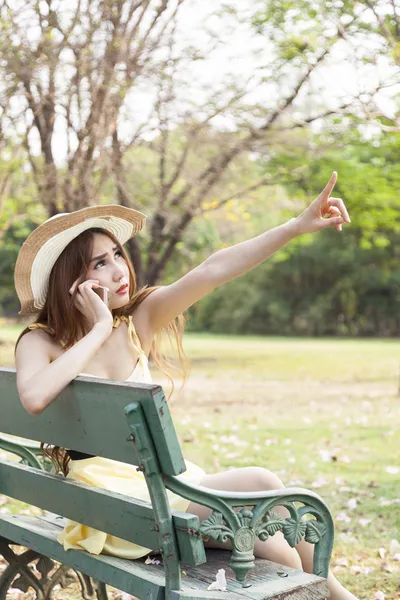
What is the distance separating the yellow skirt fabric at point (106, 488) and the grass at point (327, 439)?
5.20ft

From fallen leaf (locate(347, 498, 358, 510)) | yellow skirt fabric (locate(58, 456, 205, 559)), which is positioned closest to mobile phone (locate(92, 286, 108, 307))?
yellow skirt fabric (locate(58, 456, 205, 559))

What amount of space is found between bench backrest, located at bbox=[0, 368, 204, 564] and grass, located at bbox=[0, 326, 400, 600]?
5.27 ft

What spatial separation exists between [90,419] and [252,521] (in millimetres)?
567

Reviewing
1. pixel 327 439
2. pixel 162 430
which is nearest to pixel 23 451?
pixel 162 430

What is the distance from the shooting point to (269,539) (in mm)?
2660

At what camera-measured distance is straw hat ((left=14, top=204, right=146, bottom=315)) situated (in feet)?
9.92

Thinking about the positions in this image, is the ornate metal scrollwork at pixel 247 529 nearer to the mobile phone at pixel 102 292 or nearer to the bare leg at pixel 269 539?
the bare leg at pixel 269 539

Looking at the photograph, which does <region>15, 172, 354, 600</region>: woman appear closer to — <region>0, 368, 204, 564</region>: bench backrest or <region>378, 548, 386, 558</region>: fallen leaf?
<region>0, 368, 204, 564</region>: bench backrest

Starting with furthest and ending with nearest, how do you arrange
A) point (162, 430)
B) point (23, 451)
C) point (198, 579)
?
point (23, 451) < point (198, 579) < point (162, 430)

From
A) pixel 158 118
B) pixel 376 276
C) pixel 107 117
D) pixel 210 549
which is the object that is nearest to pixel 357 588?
pixel 210 549

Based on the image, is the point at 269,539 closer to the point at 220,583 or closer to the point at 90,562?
the point at 220,583

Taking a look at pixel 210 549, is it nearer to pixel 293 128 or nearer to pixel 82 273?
pixel 82 273

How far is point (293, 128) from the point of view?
15.3m

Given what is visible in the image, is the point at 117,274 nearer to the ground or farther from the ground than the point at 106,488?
farther from the ground
